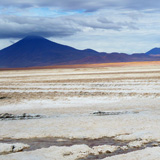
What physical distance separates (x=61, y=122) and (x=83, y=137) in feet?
6.91

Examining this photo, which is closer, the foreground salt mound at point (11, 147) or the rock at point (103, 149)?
the rock at point (103, 149)

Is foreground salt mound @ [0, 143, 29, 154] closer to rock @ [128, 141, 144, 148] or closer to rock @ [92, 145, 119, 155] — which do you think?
rock @ [92, 145, 119, 155]

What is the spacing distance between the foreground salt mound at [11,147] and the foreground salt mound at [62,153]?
0.40 metres

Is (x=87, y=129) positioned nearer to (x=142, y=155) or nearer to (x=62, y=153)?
(x=62, y=153)

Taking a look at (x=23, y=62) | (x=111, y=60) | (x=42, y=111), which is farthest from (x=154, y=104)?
(x=23, y=62)

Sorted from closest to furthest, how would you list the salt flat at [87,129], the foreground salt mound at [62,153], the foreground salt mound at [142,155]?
the foreground salt mound at [142,155], the foreground salt mound at [62,153], the salt flat at [87,129]

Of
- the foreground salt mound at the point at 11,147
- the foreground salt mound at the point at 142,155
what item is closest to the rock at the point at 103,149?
the foreground salt mound at the point at 142,155

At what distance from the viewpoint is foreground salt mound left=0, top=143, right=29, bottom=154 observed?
322 inches

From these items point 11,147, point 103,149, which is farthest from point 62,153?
point 11,147

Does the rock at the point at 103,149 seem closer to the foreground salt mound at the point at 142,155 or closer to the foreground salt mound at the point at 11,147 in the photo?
the foreground salt mound at the point at 142,155

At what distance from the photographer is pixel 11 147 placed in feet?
27.3

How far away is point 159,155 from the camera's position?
7.23 meters

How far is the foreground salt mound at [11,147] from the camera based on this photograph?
322 inches

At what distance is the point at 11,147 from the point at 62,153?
1529 millimetres
